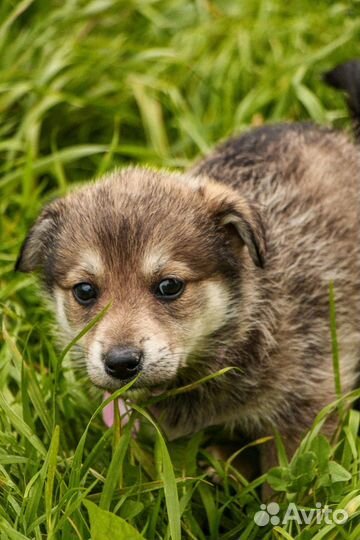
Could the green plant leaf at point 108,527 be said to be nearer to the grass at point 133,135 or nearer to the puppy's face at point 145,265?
the grass at point 133,135

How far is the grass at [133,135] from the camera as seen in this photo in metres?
4.20

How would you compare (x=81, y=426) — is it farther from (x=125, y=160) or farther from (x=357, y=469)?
(x=125, y=160)

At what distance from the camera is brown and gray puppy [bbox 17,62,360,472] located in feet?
13.8

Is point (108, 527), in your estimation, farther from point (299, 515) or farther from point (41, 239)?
point (41, 239)

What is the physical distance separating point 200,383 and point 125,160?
2.87 meters

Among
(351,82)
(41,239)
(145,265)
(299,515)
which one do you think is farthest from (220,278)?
(351,82)

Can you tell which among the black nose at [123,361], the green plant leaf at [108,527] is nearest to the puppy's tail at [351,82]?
the black nose at [123,361]

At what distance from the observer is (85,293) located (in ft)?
14.3

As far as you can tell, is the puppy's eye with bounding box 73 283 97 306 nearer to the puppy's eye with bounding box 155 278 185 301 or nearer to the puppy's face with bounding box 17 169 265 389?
the puppy's face with bounding box 17 169 265 389

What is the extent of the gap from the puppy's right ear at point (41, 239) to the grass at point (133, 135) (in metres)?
0.34

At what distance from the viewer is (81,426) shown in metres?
4.91

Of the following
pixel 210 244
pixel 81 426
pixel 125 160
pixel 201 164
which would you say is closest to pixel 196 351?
pixel 210 244

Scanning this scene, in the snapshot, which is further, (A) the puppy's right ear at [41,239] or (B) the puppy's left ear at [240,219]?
(A) the puppy's right ear at [41,239]

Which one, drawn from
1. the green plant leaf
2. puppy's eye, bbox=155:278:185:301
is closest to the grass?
the green plant leaf
